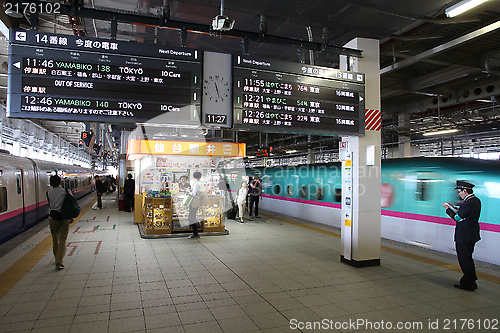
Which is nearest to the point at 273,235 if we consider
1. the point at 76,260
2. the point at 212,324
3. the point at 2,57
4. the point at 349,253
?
the point at 349,253

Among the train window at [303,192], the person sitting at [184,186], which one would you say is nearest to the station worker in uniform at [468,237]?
the person sitting at [184,186]

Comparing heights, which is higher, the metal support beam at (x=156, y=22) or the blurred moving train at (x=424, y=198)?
the metal support beam at (x=156, y=22)

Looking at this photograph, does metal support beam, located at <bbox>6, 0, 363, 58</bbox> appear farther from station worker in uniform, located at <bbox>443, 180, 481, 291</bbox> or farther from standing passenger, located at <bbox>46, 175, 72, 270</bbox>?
station worker in uniform, located at <bbox>443, 180, 481, 291</bbox>

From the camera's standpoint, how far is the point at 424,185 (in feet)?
27.5

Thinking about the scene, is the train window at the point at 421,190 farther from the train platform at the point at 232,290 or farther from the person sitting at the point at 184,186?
the person sitting at the point at 184,186

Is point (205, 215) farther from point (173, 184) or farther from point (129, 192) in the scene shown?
point (129, 192)

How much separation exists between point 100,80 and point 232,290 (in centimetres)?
357

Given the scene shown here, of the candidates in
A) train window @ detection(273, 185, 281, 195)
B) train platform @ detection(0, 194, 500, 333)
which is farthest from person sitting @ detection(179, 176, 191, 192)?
train window @ detection(273, 185, 281, 195)

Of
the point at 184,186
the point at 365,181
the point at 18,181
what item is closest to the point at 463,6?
the point at 365,181

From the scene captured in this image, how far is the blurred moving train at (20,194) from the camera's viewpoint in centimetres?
811

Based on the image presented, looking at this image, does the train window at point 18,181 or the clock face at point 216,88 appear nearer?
the clock face at point 216,88

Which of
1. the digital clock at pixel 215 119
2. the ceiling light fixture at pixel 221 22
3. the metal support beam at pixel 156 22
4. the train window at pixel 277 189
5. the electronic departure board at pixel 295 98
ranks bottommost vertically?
the train window at pixel 277 189

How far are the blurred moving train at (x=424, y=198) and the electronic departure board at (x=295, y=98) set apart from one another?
3402mm

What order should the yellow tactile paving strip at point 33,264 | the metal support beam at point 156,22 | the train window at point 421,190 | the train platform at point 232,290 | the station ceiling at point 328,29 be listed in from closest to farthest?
the train platform at point 232,290 < the metal support beam at point 156,22 < the yellow tactile paving strip at point 33,264 < the station ceiling at point 328,29 < the train window at point 421,190
